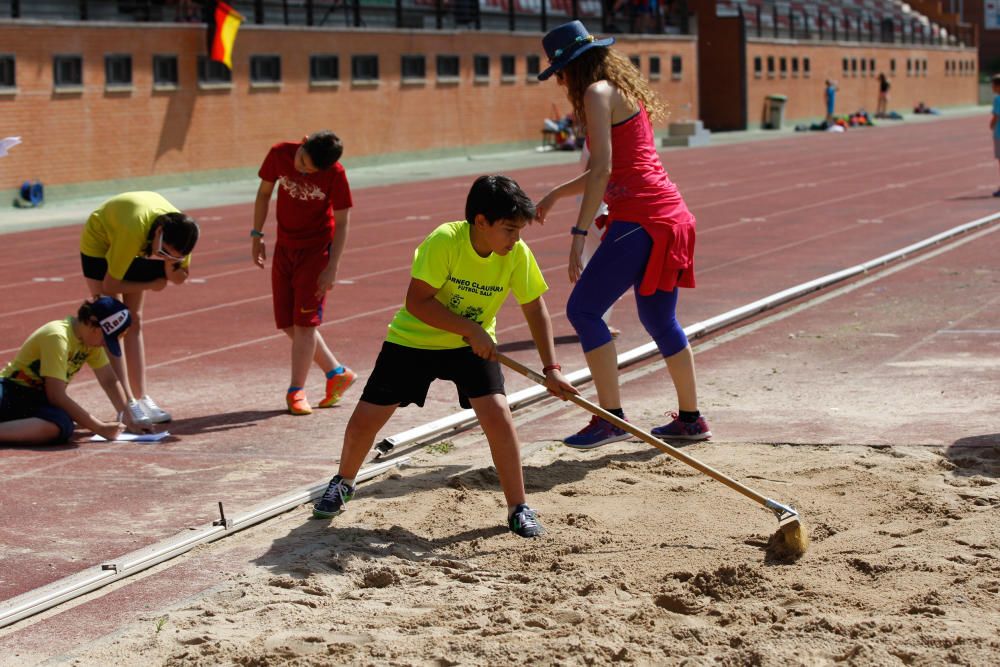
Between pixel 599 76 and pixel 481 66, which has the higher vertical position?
pixel 481 66

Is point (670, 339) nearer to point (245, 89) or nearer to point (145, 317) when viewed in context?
point (145, 317)

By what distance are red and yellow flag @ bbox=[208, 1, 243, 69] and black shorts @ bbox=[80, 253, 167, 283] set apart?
2351cm

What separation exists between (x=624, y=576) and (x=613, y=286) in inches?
84.4

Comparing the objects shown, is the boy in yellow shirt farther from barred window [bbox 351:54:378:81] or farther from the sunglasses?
barred window [bbox 351:54:378:81]

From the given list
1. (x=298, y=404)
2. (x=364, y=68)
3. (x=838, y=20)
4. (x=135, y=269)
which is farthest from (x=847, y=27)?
(x=135, y=269)

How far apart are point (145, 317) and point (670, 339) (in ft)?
21.4

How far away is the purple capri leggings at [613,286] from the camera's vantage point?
6945mm

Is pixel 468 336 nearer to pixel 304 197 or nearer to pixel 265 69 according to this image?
pixel 304 197

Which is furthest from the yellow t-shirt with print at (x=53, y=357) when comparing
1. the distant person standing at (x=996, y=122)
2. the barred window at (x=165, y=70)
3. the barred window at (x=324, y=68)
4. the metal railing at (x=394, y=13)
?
the barred window at (x=324, y=68)

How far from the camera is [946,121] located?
60.8 meters

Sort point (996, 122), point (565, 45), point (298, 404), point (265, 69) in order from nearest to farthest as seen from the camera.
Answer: point (565, 45), point (298, 404), point (996, 122), point (265, 69)

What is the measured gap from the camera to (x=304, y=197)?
331 inches

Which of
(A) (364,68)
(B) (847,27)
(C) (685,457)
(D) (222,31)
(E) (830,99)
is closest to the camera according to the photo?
(C) (685,457)

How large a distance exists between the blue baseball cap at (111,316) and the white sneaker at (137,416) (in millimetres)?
368
